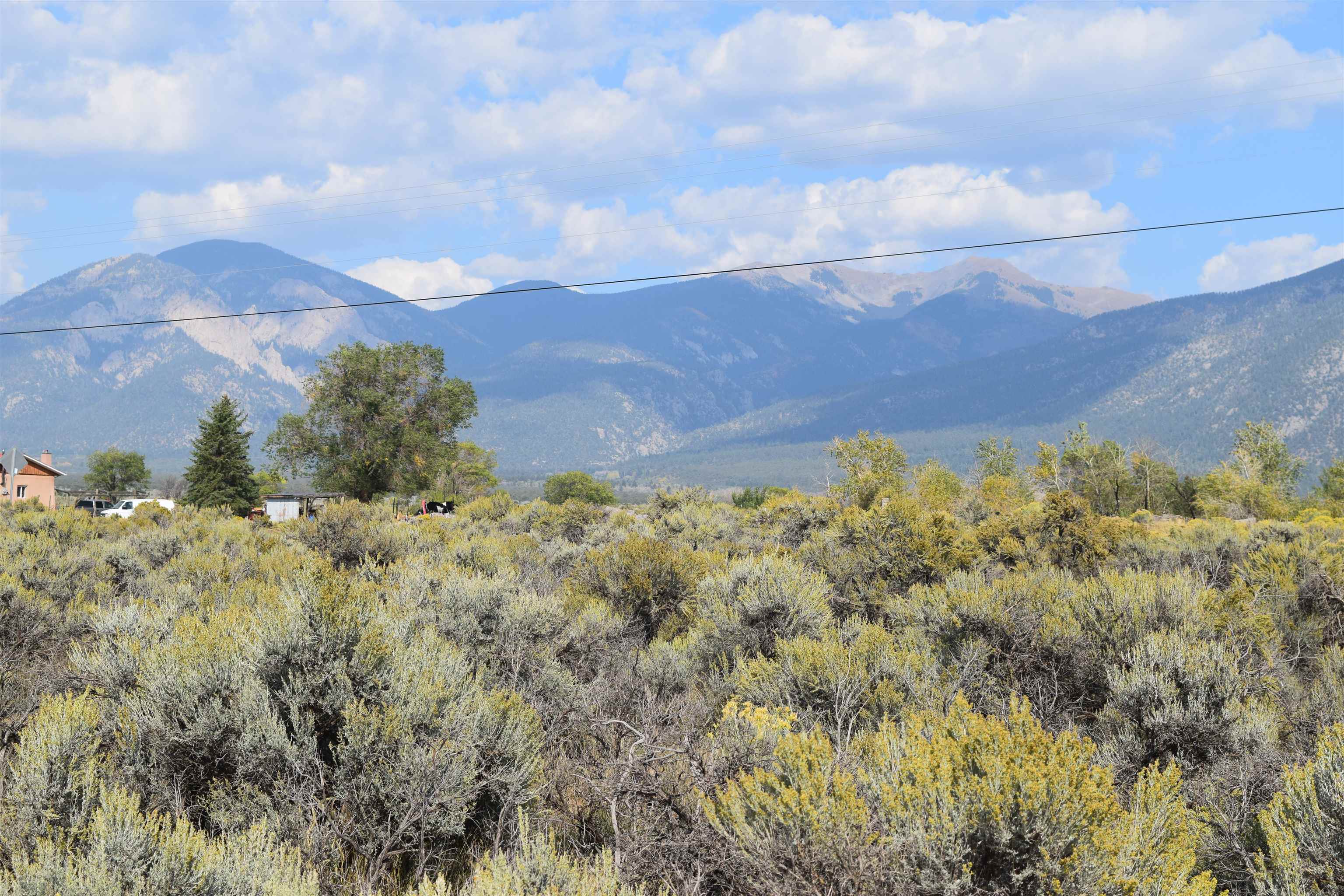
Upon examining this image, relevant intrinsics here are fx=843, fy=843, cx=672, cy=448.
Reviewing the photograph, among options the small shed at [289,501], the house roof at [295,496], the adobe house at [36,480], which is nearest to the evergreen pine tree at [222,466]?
the small shed at [289,501]

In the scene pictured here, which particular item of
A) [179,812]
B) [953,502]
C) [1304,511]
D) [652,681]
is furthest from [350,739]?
[1304,511]

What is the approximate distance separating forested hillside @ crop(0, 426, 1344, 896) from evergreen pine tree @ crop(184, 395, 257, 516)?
3598 centimetres

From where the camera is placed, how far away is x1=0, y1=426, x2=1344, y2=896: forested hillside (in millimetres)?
3928

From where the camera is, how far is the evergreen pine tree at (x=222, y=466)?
4569 cm

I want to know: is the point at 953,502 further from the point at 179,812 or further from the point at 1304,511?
the point at 179,812

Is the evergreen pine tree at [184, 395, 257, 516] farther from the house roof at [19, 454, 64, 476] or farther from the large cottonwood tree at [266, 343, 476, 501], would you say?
the house roof at [19, 454, 64, 476]

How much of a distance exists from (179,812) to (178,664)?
3.65ft

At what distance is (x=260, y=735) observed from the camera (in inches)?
212

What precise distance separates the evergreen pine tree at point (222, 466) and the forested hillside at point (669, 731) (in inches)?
1417

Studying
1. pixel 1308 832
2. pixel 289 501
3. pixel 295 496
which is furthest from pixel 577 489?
pixel 1308 832

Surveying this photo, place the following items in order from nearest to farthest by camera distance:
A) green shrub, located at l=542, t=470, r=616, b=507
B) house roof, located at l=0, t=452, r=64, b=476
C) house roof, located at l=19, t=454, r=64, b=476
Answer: house roof, located at l=0, t=452, r=64, b=476
house roof, located at l=19, t=454, r=64, b=476
green shrub, located at l=542, t=470, r=616, b=507

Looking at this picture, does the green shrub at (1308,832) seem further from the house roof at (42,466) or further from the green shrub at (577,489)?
the green shrub at (577,489)

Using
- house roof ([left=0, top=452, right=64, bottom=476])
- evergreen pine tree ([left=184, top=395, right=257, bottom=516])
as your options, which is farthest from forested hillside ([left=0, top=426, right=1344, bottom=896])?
house roof ([left=0, top=452, right=64, bottom=476])

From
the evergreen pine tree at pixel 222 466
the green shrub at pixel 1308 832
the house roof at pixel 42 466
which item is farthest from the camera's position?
the house roof at pixel 42 466
